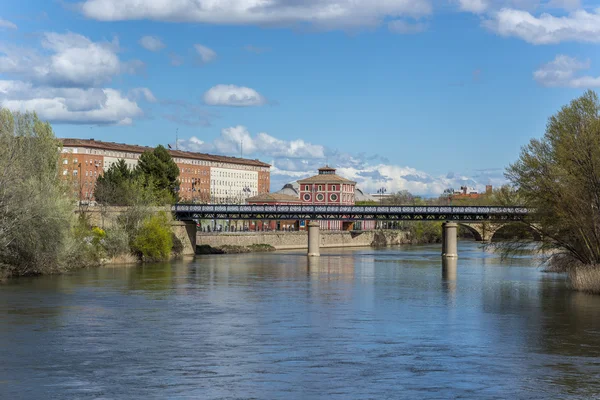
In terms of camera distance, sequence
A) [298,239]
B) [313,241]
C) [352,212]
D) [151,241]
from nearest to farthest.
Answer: [151,241] < [352,212] < [313,241] < [298,239]

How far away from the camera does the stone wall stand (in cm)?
10679

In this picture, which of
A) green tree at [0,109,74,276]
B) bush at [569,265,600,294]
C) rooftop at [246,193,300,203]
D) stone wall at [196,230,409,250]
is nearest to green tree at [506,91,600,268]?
bush at [569,265,600,294]

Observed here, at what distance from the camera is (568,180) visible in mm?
45188

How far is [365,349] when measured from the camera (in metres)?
30.2

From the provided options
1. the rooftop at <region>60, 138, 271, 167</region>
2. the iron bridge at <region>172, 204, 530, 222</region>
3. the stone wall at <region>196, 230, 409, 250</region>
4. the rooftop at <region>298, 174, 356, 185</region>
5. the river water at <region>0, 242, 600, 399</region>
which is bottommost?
the river water at <region>0, 242, 600, 399</region>

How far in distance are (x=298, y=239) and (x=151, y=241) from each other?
49894 millimetres

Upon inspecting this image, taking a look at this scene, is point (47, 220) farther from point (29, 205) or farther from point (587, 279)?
point (587, 279)

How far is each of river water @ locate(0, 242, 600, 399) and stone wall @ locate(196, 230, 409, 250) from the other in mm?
50770

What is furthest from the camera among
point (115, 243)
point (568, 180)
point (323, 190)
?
point (323, 190)

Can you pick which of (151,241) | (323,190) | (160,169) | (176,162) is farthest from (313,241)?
(176,162)

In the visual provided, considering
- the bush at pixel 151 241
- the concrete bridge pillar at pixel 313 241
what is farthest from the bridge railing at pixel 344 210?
the bush at pixel 151 241

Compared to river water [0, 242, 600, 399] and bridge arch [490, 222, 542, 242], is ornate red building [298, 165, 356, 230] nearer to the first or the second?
river water [0, 242, 600, 399]

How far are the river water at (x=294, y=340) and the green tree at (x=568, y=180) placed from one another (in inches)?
123

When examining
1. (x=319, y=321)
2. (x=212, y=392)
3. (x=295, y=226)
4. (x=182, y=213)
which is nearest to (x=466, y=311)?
(x=319, y=321)
